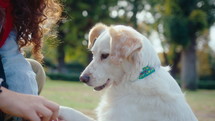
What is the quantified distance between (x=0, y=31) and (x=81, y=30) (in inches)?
1251

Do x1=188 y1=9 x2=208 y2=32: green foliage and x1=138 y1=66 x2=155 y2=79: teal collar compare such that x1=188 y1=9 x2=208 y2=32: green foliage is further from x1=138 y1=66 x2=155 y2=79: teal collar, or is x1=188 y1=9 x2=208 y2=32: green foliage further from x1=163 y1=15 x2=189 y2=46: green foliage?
x1=138 y1=66 x2=155 y2=79: teal collar

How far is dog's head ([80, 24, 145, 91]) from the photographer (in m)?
3.28

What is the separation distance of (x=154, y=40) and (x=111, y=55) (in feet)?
111

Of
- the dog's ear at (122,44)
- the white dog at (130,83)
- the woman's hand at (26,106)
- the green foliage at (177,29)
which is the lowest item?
the green foliage at (177,29)

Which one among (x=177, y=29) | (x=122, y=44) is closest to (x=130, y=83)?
(x=122, y=44)

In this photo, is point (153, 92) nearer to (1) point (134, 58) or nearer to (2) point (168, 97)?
(2) point (168, 97)

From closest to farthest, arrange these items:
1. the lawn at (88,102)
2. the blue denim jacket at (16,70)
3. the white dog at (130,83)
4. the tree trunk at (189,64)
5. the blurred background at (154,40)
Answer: the blue denim jacket at (16,70)
the white dog at (130,83)
the lawn at (88,102)
the blurred background at (154,40)
the tree trunk at (189,64)

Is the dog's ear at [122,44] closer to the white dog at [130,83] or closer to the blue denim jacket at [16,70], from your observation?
the white dog at [130,83]

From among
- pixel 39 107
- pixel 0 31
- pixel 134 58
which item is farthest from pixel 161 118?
pixel 39 107

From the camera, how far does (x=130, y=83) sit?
3221 millimetres

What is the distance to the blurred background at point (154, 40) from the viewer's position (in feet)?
36.9

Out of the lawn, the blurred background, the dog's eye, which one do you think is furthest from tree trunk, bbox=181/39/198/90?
the dog's eye

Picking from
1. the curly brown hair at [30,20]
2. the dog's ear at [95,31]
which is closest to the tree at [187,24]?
the dog's ear at [95,31]

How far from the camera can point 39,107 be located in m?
1.38
